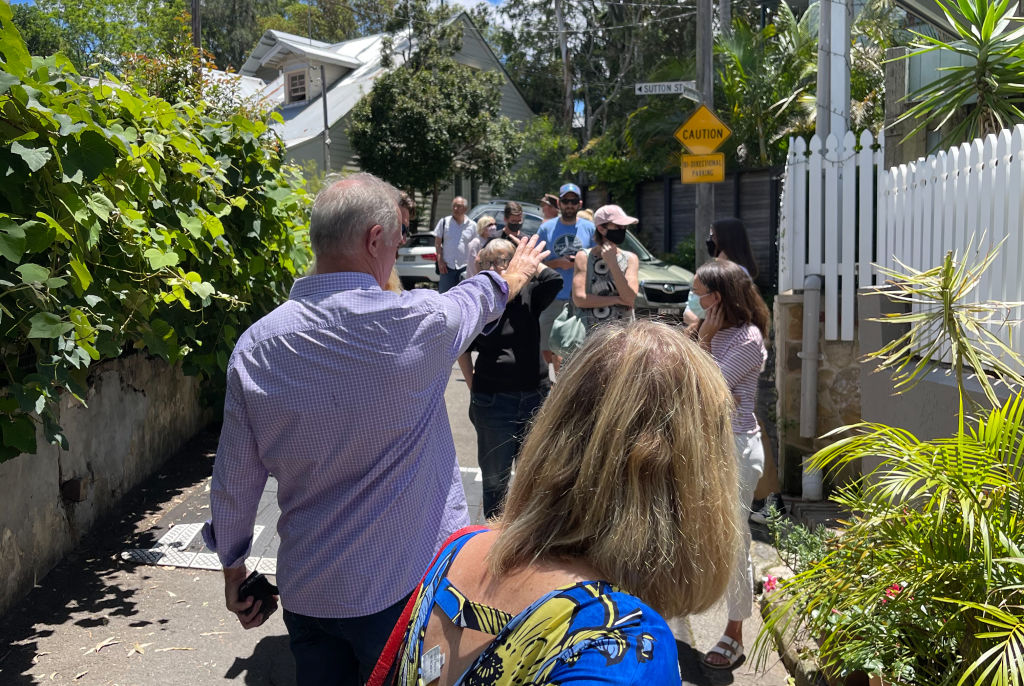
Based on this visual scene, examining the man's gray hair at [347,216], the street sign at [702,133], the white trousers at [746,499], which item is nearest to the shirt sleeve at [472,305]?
the man's gray hair at [347,216]

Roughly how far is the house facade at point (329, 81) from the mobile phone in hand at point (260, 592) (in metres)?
24.0

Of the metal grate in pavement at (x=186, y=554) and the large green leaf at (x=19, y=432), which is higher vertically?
the large green leaf at (x=19, y=432)

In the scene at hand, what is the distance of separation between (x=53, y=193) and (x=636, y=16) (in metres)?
35.6

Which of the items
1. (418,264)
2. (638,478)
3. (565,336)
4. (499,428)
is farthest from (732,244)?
(418,264)

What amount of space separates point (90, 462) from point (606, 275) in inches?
136

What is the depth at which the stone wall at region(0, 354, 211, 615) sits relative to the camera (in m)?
4.06

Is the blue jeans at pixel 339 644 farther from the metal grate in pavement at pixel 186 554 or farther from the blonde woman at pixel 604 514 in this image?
the metal grate in pavement at pixel 186 554

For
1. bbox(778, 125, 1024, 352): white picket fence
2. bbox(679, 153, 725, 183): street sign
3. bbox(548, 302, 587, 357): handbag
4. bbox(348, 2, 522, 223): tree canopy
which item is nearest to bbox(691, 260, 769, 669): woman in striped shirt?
bbox(778, 125, 1024, 352): white picket fence

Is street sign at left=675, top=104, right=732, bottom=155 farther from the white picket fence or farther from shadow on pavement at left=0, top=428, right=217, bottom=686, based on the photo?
shadow on pavement at left=0, top=428, right=217, bottom=686

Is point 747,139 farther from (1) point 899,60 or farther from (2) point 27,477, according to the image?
(2) point 27,477

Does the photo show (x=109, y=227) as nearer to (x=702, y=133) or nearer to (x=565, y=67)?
(x=702, y=133)

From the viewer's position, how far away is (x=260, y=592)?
101 inches

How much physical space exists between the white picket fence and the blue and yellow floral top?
3.64m

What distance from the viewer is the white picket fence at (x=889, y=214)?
4.32 metres
